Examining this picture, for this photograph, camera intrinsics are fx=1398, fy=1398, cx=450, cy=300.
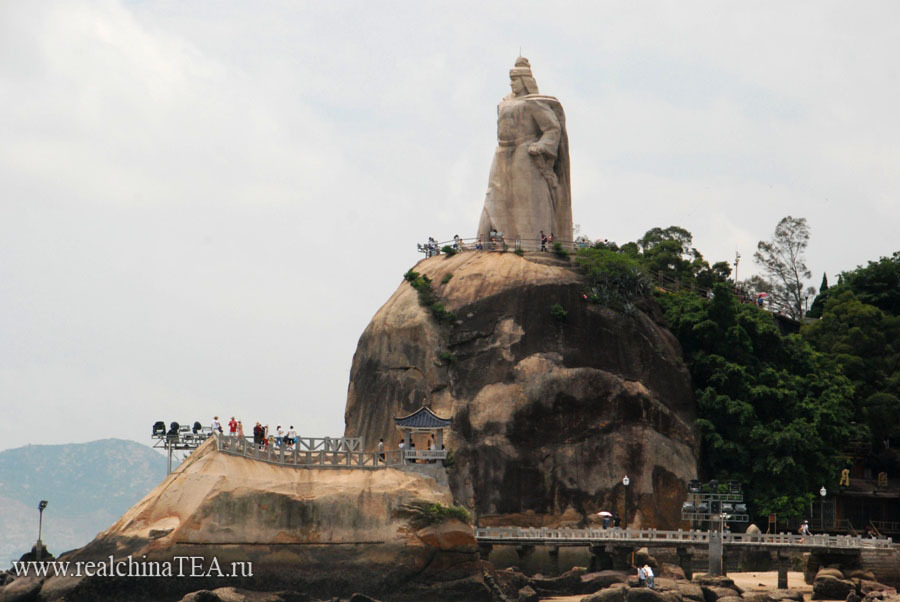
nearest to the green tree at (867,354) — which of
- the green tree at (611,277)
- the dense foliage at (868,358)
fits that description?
the dense foliage at (868,358)

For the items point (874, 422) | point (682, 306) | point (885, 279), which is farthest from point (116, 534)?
point (885, 279)

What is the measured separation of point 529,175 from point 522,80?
5.59 m

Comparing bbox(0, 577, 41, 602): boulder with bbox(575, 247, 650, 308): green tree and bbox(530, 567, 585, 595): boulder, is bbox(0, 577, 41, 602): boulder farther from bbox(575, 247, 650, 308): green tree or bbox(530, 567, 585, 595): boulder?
bbox(575, 247, 650, 308): green tree

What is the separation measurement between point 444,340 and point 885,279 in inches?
1133

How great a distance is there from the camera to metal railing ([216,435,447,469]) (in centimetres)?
4844

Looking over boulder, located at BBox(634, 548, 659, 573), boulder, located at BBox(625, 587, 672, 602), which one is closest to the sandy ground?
boulder, located at BBox(634, 548, 659, 573)

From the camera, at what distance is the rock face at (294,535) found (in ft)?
151

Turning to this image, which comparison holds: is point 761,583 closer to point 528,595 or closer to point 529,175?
point 528,595

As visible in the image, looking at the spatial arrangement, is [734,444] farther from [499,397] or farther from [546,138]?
[546,138]

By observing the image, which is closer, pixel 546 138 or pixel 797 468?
pixel 797 468

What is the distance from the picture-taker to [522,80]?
73.6 metres

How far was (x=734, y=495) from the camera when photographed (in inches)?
2181

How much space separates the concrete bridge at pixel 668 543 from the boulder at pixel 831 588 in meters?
2.36

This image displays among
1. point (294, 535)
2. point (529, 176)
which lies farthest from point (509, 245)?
point (294, 535)
